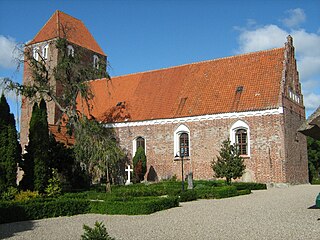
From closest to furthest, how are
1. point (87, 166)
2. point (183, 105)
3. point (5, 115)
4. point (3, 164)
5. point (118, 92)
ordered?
1. point (3, 164)
2. point (5, 115)
3. point (87, 166)
4. point (183, 105)
5. point (118, 92)

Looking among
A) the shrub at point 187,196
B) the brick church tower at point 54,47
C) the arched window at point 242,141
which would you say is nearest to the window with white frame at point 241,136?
the arched window at point 242,141

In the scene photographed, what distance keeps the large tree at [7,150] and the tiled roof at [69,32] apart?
19.8 m

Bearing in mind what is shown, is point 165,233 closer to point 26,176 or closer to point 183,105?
point 26,176

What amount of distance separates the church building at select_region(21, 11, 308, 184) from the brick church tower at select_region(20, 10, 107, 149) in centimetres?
578

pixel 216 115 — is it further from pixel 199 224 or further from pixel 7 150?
pixel 199 224

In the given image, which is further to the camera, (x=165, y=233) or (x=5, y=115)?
(x=5, y=115)

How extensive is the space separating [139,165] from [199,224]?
693 inches

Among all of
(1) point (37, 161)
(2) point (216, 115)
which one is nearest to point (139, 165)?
(2) point (216, 115)

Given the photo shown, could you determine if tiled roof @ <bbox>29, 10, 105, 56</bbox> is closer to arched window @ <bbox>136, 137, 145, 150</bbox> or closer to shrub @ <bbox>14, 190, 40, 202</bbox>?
arched window @ <bbox>136, 137, 145, 150</bbox>

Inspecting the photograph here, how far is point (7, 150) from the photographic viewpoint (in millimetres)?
15578

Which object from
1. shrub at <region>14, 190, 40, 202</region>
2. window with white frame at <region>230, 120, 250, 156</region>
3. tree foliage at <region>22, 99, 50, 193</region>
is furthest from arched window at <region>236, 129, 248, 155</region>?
shrub at <region>14, 190, 40, 202</region>

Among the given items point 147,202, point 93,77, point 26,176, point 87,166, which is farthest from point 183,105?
point 147,202

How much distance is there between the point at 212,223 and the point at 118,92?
2381 cm

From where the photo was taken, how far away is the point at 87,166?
72.7 feet
